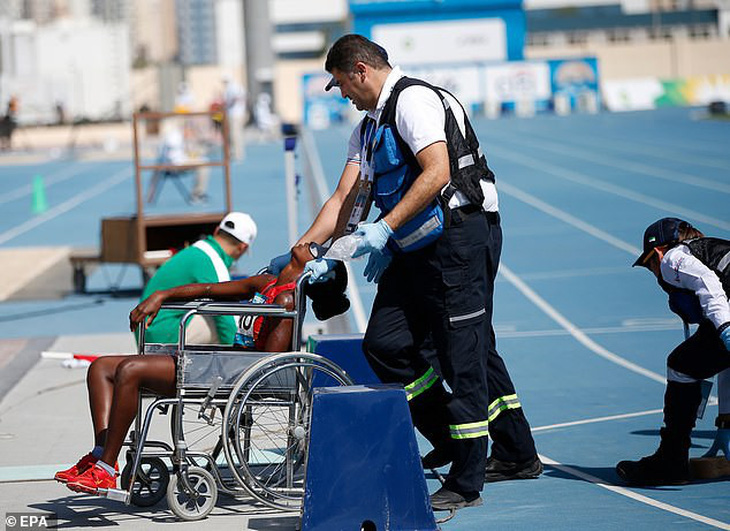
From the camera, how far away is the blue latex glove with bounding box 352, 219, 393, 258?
5734mm

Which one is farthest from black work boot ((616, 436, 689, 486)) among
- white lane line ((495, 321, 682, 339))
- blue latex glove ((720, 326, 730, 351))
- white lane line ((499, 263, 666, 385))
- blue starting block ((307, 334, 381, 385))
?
white lane line ((495, 321, 682, 339))

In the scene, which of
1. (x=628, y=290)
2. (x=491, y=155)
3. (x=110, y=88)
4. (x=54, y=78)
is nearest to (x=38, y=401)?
(x=628, y=290)

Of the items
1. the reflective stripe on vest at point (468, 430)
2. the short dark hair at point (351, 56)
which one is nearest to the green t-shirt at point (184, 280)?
the short dark hair at point (351, 56)

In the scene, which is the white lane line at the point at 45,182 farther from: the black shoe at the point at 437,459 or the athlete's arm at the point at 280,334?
the athlete's arm at the point at 280,334

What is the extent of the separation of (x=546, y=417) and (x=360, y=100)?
3.06 m

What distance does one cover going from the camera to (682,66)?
83.1m

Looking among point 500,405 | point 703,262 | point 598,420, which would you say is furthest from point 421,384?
point 598,420

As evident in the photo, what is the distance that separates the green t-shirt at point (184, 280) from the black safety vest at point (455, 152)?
1945 mm

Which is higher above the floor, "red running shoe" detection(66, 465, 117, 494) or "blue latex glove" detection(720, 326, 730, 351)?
"blue latex glove" detection(720, 326, 730, 351)

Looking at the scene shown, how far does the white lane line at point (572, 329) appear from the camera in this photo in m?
9.80

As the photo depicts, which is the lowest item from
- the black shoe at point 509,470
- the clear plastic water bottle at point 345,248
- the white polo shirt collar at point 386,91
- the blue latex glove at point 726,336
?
the black shoe at point 509,470

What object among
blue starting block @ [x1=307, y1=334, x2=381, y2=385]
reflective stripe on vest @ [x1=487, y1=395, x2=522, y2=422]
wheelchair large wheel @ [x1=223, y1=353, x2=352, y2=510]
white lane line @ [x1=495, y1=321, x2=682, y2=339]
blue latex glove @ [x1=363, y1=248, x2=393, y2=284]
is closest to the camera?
wheelchair large wheel @ [x1=223, y1=353, x2=352, y2=510]

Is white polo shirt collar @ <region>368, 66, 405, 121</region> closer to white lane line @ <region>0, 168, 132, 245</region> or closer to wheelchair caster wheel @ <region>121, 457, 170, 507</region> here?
wheelchair caster wheel @ <region>121, 457, 170, 507</region>

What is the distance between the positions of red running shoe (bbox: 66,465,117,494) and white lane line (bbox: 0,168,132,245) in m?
16.5
